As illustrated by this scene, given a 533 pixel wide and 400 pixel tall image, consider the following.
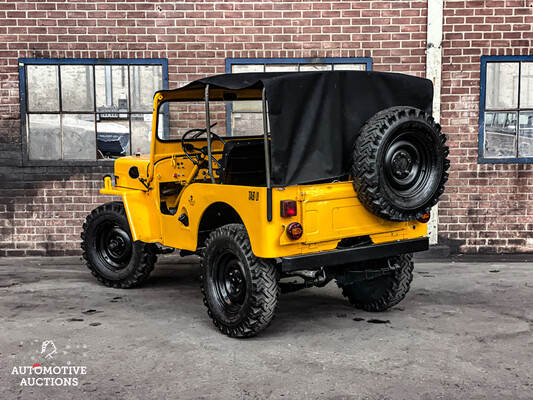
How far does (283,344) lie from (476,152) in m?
5.06

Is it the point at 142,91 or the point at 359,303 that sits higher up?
the point at 142,91

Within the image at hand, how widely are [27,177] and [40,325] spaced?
3.87 meters

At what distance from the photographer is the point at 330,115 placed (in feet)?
17.3

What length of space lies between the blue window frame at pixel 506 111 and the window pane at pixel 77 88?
5.61m

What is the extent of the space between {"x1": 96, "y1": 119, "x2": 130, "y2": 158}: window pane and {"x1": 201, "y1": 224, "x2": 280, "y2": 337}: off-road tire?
410 cm

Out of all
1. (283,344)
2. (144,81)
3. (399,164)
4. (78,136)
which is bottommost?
(283,344)

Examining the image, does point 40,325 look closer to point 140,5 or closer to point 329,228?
point 329,228

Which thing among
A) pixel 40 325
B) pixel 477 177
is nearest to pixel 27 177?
pixel 40 325

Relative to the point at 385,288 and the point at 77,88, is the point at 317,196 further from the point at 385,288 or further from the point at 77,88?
the point at 77,88

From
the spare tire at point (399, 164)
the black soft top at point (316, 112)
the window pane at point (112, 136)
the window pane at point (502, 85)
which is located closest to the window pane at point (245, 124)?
the window pane at point (112, 136)

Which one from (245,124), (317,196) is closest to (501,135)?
(245,124)

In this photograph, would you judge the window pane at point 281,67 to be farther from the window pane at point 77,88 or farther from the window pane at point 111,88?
the window pane at point 77,88

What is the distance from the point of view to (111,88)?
358 inches

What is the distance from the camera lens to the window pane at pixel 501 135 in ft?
29.5
